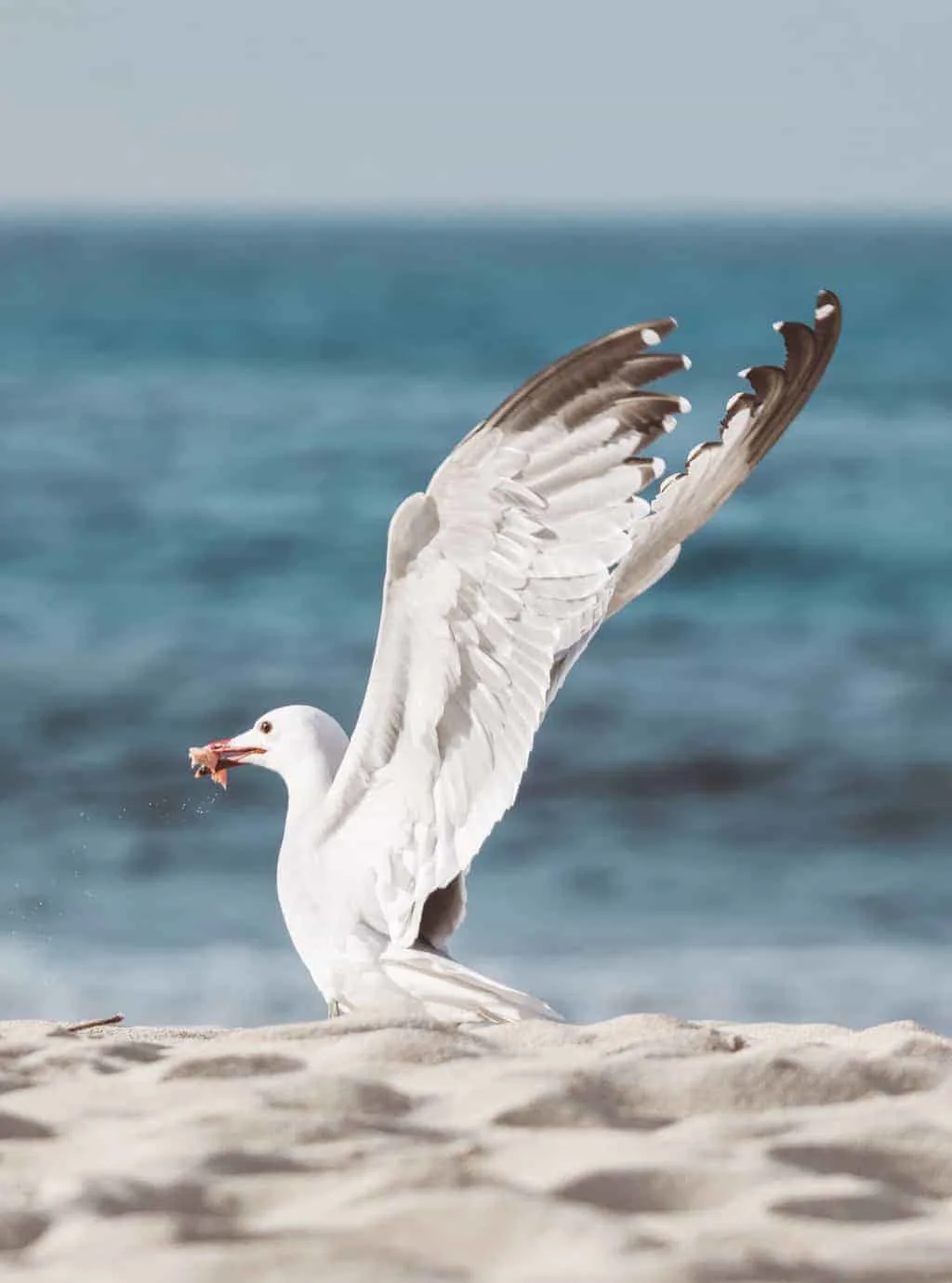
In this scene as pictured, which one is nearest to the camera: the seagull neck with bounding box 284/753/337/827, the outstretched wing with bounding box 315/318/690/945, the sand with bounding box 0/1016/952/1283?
the sand with bounding box 0/1016/952/1283

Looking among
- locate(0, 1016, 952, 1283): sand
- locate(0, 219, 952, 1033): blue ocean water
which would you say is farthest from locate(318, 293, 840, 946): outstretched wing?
locate(0, 219, 952, 1033): blue ocean water

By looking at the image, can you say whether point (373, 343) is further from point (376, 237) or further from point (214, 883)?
point (376, 237)

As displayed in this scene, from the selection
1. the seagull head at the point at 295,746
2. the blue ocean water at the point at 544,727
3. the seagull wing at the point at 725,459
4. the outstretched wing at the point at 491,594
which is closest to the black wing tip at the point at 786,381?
the seagull wing at the point at 725,459

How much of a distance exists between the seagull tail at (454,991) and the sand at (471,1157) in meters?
0.38

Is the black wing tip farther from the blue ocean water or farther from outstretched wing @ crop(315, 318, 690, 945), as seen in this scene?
the blue ocean water

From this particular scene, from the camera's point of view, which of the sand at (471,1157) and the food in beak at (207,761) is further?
the food in beak at (207,761)

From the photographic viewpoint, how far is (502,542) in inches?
146

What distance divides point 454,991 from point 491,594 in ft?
2.02

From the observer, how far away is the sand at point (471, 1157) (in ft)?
7.81

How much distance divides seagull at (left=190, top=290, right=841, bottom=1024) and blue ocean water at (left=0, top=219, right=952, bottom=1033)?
1.82 metres

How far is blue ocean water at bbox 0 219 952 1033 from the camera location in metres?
6.71

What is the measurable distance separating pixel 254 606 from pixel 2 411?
11.2 metres

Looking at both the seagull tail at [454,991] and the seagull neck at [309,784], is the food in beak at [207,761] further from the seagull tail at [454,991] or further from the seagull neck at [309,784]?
the seagull tail at [454,991]

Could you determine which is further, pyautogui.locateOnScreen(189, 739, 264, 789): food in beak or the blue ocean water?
the blue ocean water
